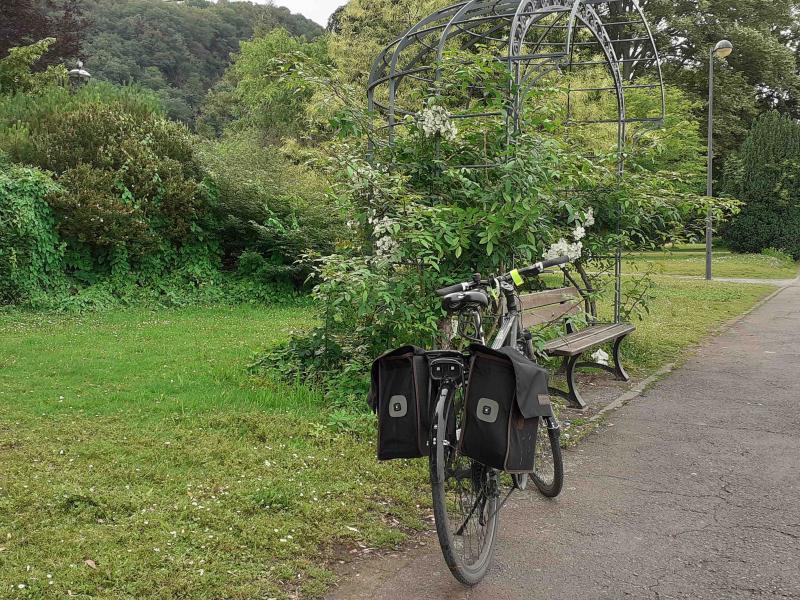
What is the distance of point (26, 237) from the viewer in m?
11.8

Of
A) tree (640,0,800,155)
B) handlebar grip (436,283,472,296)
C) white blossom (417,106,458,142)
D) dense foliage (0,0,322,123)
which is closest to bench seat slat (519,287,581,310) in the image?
white blossom (417,106,458,142)

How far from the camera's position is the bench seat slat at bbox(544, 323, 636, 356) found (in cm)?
639

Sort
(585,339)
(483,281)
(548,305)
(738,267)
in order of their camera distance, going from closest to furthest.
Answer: (483,281)
(548,305)
(585,339)
(738,267)

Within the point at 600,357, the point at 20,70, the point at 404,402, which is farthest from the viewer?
the point at 20,70

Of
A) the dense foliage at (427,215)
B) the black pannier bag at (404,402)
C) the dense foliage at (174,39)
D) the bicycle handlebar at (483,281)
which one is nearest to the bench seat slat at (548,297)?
the dense foliage at (427,215)

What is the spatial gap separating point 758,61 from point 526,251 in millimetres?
33252

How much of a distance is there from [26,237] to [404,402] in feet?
34.2

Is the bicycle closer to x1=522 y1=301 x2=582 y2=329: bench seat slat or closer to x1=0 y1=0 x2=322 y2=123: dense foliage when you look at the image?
x1=522 y1=301 x2=582 y2=329: bench seat slat

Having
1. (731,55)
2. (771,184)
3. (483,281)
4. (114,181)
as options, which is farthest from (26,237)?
(731,55)

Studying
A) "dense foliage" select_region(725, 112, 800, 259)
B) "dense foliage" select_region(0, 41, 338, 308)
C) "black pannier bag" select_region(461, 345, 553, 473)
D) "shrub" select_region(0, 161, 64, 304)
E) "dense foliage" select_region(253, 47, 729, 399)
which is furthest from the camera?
A: "dense foliage" select_region(725, 112, 800, 259)

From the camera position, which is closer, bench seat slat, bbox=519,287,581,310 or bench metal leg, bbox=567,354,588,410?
bench seat slat, bbox=519,287,581,310

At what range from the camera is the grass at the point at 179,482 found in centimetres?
339

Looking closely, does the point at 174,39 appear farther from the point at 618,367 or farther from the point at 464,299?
the point at 464,299

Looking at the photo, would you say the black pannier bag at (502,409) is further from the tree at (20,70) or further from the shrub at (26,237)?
the tree at (20,70)
